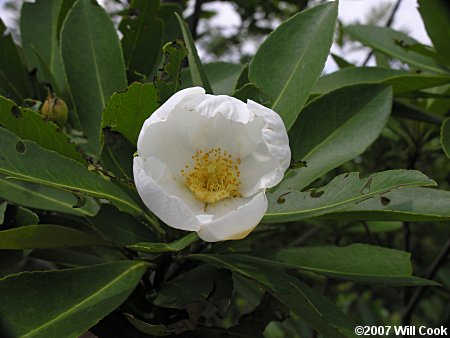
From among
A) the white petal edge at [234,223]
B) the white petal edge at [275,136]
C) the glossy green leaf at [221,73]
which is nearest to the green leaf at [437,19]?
the glossy green leaf at [221,73]

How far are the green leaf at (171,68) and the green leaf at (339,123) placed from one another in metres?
0.30

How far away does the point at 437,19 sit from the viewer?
1431mm

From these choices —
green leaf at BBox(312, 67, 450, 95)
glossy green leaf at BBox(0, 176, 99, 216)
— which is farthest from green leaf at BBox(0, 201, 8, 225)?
green leaf at BBox(312, 67, 450, 95)

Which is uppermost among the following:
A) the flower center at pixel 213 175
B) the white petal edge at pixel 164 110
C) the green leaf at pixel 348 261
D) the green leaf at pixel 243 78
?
the white petal edge at pixel 164 110

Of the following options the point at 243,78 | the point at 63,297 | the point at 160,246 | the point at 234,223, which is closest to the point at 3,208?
the point at 63,297

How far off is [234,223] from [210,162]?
0.22 m

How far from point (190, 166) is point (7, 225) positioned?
1.17 ft

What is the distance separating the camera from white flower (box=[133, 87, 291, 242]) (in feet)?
3.02

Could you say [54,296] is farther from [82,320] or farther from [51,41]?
[51,41]

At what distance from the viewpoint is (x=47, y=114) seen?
1.27 m

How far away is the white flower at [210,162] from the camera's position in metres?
0.92

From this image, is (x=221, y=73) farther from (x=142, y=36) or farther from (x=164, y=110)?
(x=164, y=110)

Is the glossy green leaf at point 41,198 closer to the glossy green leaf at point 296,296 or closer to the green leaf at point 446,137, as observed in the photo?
the glossy green leaf at point 296,296

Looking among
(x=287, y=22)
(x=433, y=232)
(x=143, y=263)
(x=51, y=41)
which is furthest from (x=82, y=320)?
(x=433, y=232)
